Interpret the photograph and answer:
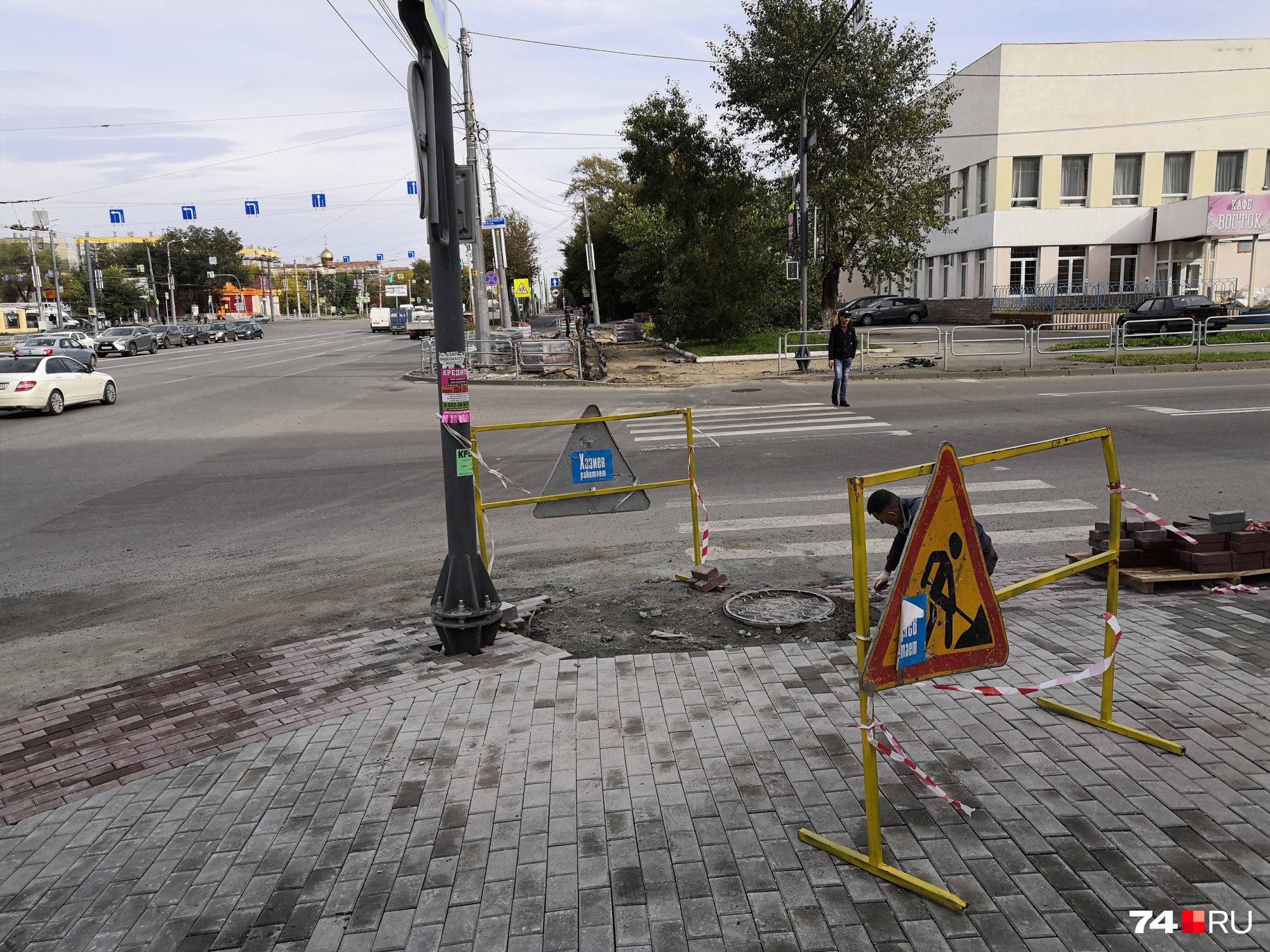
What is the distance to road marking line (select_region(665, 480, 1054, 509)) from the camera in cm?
1034

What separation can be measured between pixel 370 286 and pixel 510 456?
196364mm

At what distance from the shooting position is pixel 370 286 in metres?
198

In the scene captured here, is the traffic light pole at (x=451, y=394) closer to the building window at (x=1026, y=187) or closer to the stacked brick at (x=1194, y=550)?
the stacked brick at (x=1194, y=550)

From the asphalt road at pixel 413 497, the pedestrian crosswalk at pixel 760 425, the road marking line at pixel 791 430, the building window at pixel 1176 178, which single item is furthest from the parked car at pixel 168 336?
the building window at pixel 1176 178

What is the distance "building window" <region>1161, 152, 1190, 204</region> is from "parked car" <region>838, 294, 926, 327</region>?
41.7 feet

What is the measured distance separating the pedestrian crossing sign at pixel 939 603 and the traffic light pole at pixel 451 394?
3196mm

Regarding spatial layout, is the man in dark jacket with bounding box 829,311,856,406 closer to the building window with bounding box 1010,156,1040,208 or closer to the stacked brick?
the stacked brick

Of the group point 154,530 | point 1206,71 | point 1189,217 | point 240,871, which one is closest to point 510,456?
point 154,530

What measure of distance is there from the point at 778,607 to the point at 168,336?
189ft

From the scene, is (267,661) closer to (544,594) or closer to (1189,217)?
(544,594)

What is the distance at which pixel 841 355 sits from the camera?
63.0 ft

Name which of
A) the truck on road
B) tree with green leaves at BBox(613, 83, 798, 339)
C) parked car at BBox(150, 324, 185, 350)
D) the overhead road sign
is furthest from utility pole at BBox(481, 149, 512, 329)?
the overhead road sign

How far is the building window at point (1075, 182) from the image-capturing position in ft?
147

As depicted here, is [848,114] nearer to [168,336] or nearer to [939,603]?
[939,603]
